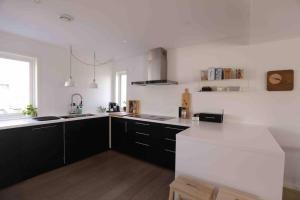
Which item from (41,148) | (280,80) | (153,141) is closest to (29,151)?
(41,148)

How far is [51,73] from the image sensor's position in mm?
3152

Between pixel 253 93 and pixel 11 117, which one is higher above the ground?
pixel 253 93

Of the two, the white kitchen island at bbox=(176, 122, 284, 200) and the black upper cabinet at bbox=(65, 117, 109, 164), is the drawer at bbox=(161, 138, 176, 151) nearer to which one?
the white kitchen island at bbox=(176, 122, 284, 200)

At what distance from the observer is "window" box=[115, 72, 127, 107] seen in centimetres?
438

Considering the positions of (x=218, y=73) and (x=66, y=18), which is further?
(x=218, y=73)

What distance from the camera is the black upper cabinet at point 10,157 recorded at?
210cm

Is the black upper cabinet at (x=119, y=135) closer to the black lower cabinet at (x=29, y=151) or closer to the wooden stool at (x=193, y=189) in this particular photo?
the black lower cabinet at (x=29, y=151)

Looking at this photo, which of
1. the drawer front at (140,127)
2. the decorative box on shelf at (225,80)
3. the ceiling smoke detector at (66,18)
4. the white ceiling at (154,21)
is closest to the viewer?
the white ceiling at (154,21)

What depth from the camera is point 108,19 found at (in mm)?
1977

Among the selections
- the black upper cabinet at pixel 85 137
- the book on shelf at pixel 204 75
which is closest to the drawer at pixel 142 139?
the black upper cabinet at pixel 85 137

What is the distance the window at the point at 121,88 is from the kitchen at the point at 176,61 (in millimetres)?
689

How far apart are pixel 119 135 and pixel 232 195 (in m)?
2.53

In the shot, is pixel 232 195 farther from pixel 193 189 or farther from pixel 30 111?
pixel 30 111

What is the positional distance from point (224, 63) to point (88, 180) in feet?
9.66
